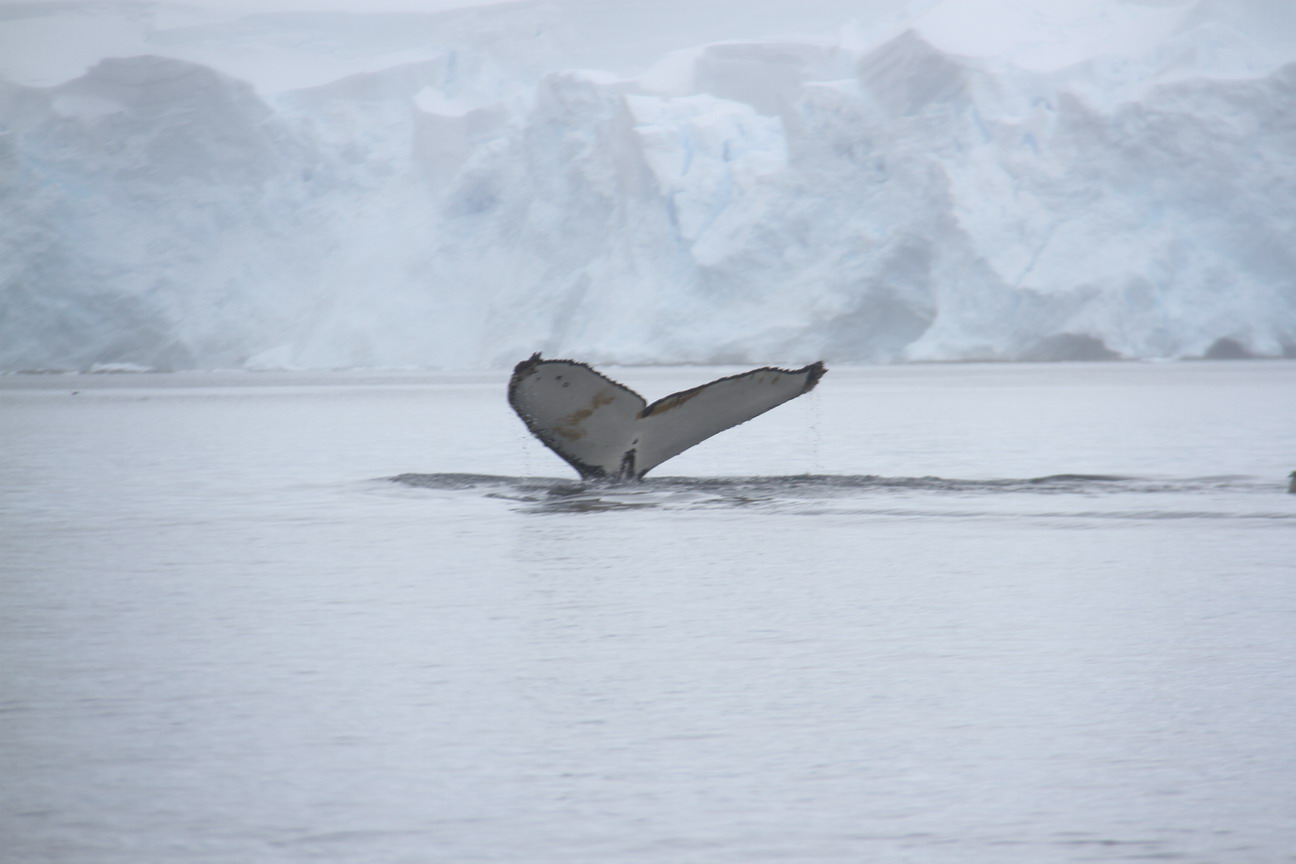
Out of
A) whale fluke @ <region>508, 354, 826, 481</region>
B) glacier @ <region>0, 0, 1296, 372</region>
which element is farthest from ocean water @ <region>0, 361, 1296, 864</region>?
glacier @ <region>0, 0, 1296, 372</region>

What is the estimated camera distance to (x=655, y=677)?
538cm

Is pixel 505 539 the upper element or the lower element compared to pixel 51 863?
upper

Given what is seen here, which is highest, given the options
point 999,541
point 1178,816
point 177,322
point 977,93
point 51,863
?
point 977,93

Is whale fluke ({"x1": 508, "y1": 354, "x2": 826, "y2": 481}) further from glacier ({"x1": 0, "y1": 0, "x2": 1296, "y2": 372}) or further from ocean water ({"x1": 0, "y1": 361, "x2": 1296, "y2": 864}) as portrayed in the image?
glacier ({"x1": 0, "y1": 0, "x2": 1296, "y2": 372})

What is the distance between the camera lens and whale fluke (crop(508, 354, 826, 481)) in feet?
35.6

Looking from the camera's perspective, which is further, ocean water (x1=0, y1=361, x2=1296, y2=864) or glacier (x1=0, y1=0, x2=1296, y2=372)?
glacier (x1=0, y1=0, x2=1296, y2=372)

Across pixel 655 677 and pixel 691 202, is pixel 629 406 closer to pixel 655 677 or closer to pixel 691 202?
pixel 655 677

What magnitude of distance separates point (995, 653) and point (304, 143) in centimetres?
7725

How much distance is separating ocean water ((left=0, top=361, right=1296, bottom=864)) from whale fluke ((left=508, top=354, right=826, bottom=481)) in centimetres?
58

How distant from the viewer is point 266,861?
10.8ft

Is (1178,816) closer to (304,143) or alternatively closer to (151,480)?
(151,480)

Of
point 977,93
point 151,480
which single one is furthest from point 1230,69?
point 151,480

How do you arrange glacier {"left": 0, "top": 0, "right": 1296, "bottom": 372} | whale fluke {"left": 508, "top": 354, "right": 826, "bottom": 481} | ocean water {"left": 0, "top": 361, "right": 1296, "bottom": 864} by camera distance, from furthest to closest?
glacier {"left": 0, "top": 0, "right": 1296, "bottom": 372}
whale fluke {"left": 508, "top": 354, "right": 826, "bottom": 481}
ocean water {"left": 0, "top": 361, "right": 1296, "bottom": 864}

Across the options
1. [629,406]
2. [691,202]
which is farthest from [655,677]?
[691,202]
